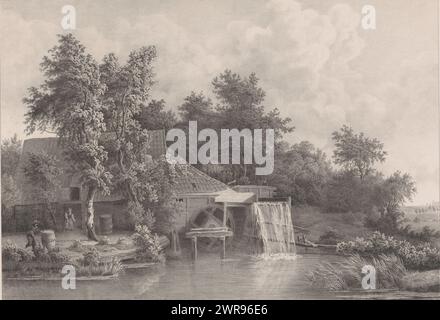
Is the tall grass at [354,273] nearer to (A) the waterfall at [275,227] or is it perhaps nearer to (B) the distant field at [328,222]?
(B) the distant field at [328,222]

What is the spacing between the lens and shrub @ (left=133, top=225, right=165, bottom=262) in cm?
1111

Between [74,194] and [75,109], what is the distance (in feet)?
5.27

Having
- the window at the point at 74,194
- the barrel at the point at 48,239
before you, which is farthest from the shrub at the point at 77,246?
the window at the point at 74,194

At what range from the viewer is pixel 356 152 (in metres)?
11.2

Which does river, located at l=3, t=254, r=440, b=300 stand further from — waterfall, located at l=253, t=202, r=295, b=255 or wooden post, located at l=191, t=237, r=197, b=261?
waterfall, located at l=253, t=202, r=295, b=255

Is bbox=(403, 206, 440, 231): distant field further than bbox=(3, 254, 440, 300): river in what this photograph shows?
Yes

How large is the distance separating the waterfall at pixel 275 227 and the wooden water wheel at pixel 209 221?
1.86ft

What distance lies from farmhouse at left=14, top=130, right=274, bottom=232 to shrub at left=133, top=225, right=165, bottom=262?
288mm

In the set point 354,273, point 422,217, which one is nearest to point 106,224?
point 354,273

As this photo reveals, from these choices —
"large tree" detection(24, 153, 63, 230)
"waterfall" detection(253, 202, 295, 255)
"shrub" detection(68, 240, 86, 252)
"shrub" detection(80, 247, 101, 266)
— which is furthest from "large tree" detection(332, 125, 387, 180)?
"large tree" detection(24, 153, 63, 230)

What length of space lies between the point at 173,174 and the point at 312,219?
275 cm

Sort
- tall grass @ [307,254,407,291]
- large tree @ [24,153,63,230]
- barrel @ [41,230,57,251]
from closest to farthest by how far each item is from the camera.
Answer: tall grass @ [307,254,407,291] < barrel @ [41,230,57,251] < large tree @ [24,153,63,230]

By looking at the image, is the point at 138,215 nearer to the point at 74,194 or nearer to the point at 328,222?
the point at 74,194
